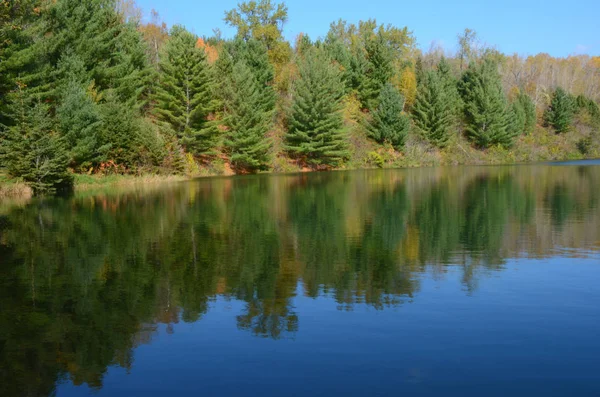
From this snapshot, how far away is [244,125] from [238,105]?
200 centimetres

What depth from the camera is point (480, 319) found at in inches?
317

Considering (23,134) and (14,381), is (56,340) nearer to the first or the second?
(14,381)

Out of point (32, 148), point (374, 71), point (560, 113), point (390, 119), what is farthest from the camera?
point (560, 113)

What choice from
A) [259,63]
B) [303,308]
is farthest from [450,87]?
[303,308]

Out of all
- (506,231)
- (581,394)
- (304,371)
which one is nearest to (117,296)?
(304,371)

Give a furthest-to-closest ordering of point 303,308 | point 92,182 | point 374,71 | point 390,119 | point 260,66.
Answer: point 374,71
point 390,119
point 260,66
point 92,182
point 303,308

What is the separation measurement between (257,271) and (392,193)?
62.7ft

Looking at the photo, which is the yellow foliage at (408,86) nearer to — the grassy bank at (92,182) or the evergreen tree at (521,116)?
the evergreen tree at (521,116)

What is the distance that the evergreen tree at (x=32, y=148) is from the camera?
29578 millimetres

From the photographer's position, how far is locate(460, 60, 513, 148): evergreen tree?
251 feet

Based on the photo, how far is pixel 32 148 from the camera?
97.7 ft

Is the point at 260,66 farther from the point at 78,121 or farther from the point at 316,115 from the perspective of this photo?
the point at 78,121

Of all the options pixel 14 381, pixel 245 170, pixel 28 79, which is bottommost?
pixel 14 381

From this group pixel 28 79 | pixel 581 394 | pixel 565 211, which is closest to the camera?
pixel 581 394
